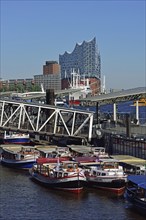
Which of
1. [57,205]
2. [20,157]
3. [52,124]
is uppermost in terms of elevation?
[52,124]

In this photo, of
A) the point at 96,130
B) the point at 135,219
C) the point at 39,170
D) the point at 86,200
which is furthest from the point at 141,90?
the point at 135,219

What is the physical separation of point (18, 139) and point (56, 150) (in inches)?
1042

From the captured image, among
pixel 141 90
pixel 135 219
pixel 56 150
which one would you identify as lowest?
pixel 135 219

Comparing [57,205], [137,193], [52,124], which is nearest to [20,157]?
[52,124]

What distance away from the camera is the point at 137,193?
4462 cm

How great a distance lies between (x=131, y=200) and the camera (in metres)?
45.0

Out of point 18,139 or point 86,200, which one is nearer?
point 86,200

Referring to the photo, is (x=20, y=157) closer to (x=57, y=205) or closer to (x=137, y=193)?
(x=57, y=205)

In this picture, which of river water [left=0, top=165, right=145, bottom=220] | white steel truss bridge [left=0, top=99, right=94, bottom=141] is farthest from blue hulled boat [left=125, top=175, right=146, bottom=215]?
white steel truss bridge [left=0, top=99, right=94, bottom=141]

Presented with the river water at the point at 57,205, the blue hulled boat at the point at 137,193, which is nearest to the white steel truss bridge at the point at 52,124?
the river water at the point at 57,205

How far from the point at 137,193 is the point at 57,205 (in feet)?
25.0

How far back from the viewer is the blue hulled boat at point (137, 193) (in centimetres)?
4331

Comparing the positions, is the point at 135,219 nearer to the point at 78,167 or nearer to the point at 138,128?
the point at 78,167

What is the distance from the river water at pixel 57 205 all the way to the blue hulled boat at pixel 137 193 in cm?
65
